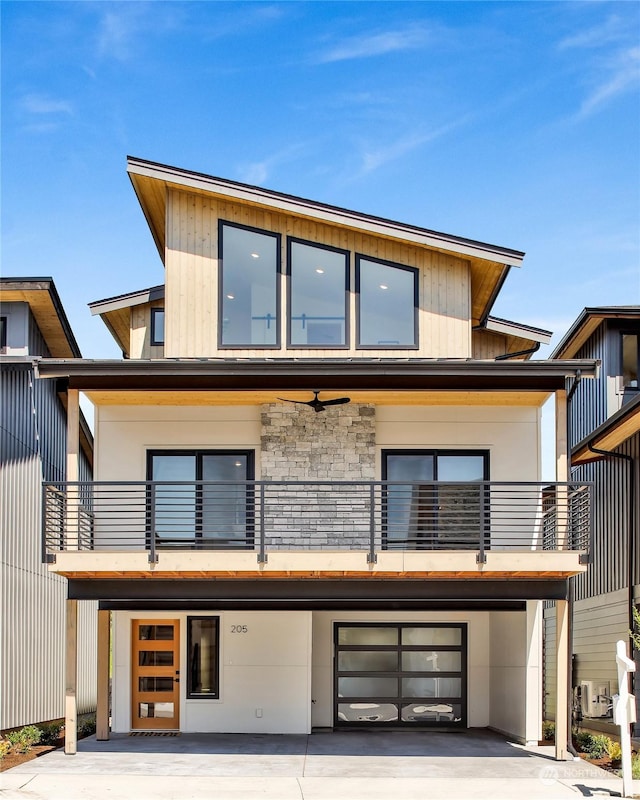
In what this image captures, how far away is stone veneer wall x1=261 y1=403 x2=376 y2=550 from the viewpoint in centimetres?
1505

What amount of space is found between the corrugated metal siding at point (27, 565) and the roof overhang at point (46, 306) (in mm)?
515

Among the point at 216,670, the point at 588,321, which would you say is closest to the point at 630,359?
the point at 588,321

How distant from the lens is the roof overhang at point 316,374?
1361cm

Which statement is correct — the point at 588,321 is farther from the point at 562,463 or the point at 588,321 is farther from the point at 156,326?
the point at 156,326

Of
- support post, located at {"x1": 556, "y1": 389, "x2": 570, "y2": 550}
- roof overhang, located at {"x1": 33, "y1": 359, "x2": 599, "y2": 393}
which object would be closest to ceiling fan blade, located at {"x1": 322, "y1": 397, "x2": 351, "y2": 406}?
roof overhang, located at {"x1": 33, "y1": 359, "x2": 599, "y2": 393}

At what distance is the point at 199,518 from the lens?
14531mm

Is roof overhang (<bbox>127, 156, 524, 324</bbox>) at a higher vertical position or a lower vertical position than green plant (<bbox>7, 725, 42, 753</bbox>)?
higher

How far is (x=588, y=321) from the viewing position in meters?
17.7

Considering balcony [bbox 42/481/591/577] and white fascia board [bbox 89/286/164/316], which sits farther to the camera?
white fascia board [bbox 89/286/164/316]

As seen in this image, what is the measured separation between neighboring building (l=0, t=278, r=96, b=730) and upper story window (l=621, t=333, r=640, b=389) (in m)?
10.2

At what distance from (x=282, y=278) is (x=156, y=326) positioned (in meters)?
4.31

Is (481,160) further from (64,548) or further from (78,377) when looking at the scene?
(64,548)

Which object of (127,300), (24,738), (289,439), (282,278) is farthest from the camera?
(127,300)

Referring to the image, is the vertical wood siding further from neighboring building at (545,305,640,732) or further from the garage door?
the garage door
